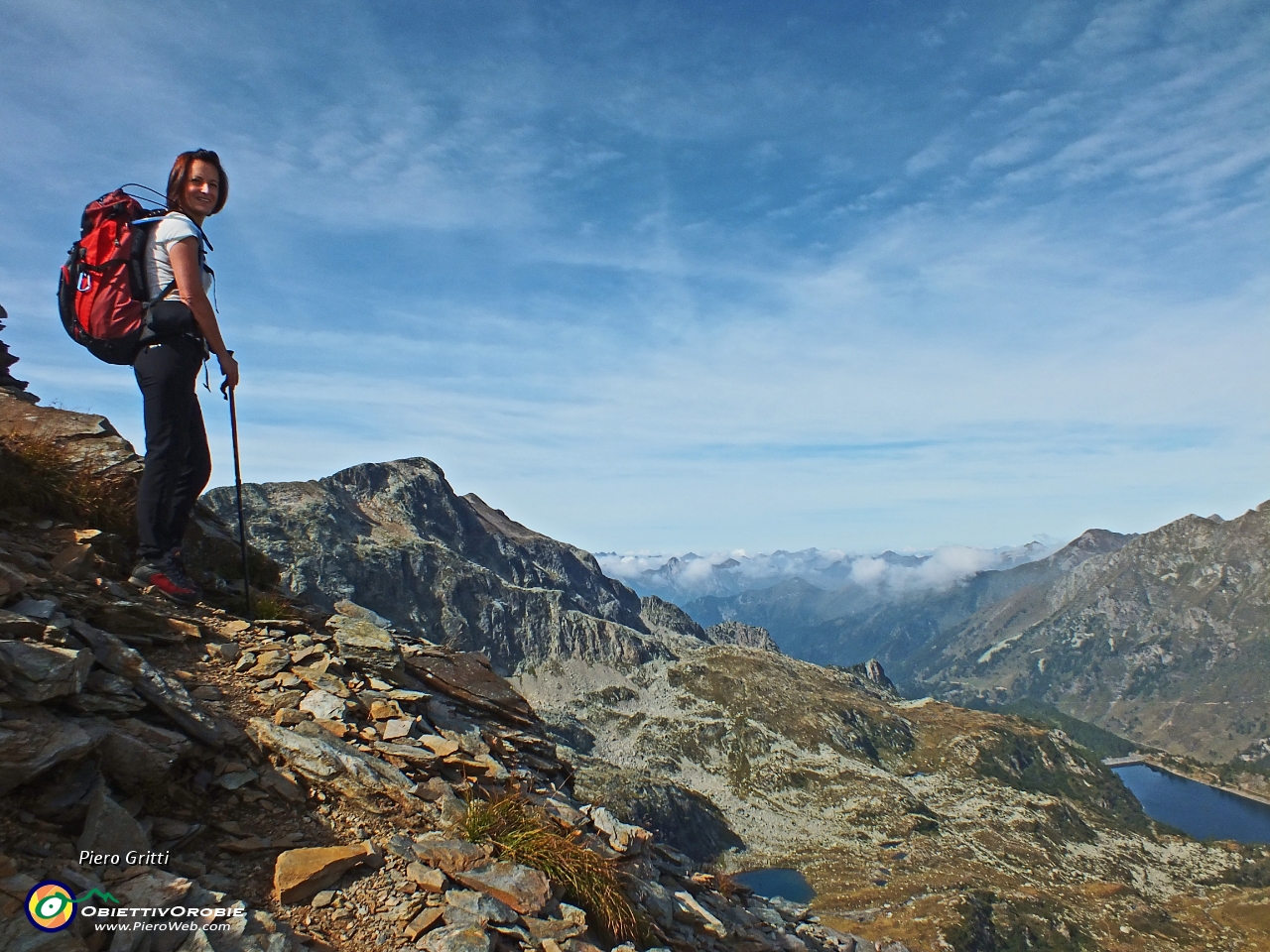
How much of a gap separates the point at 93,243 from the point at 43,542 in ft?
17.1

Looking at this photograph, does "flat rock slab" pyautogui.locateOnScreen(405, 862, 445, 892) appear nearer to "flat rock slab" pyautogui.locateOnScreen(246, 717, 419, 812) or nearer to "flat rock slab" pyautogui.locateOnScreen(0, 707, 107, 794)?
"flat rock slab" pyautogui.locateOnScreen(246, 717, 419, 812)

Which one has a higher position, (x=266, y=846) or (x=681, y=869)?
(x=266, y=846)

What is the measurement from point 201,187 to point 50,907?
30.8 ft

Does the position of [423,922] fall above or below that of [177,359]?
below

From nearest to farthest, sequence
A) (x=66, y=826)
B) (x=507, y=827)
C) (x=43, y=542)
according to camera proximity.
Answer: (x=66, y=826), (x=507, y=827), (x=43, y=542)

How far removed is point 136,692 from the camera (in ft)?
27.2

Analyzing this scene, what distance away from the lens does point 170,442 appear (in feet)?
33.7

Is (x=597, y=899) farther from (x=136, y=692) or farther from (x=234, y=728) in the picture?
(x=136, y=692)

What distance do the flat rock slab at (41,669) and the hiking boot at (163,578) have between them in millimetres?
3677

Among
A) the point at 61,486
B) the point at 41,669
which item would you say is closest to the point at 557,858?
the point at 41,669

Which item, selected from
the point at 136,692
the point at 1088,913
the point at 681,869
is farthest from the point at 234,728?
the point at 1088,913

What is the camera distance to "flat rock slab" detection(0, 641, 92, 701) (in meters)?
6.94

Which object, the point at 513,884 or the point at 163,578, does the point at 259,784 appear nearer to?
the point at 513,884

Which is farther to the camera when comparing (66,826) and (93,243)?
(93,243)
